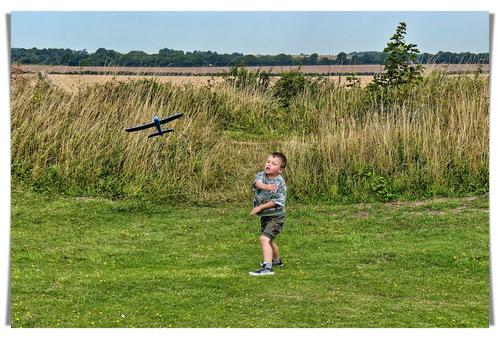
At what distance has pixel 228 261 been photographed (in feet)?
26.0

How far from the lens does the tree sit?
38.0ft

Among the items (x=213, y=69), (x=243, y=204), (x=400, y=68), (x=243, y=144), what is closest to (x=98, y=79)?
(x=213, y=69)

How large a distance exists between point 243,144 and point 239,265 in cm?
376

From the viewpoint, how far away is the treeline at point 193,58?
388 inches

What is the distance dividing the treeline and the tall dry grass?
0.34 metres

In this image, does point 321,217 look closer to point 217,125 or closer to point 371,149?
point 371,149

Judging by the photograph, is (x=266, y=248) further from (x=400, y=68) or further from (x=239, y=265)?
(x=400, y=68)

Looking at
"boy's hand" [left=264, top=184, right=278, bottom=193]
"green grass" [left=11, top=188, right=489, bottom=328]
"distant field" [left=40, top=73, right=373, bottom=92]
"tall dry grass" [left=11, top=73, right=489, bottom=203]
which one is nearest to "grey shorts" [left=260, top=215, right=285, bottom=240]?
"boy's hand" [left=264, top=184, right=278, bottom=193]

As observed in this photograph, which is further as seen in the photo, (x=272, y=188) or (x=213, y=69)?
(x=213, y=69)

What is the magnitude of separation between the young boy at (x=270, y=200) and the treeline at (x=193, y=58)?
2.81m

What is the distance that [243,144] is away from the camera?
11328 mm

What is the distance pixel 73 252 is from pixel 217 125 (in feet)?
12.7
